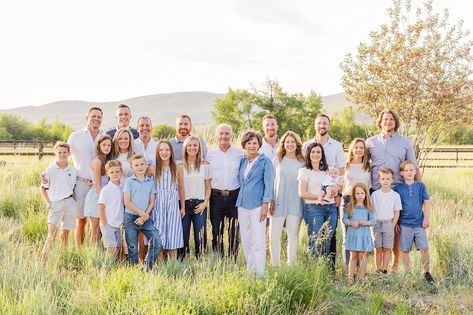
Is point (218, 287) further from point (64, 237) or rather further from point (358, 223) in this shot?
point (64, 237)

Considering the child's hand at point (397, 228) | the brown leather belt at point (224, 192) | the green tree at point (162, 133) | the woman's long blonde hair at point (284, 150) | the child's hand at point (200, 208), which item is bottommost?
the child's hand at point (397, 228)

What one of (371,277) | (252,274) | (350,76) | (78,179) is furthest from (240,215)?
(350,76)

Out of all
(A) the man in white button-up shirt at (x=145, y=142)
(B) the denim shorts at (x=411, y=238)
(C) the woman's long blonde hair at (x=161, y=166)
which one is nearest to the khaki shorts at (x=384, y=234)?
(B) the denim shorts at (x=411, y=238)

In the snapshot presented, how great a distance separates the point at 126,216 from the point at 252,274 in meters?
1.83

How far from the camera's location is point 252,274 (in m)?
5.23

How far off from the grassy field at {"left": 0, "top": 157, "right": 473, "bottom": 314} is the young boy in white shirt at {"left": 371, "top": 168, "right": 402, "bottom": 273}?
380mm

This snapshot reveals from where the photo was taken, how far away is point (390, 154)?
652 centimetres

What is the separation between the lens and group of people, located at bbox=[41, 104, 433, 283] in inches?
246

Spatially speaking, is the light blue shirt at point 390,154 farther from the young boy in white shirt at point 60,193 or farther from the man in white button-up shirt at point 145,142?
the young boy in white shirt at point 60,193

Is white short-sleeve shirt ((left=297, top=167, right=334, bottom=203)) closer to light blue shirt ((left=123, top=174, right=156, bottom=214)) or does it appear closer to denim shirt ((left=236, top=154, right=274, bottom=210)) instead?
denim shirt ((left=236, top=154, right=274, bottom=210))

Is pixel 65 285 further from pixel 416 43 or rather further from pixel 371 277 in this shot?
pixel 416 43

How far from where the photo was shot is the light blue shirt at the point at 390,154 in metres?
6.53

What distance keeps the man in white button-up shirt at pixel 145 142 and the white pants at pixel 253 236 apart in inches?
56.1

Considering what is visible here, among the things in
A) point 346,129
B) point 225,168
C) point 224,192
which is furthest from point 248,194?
point 346,129
